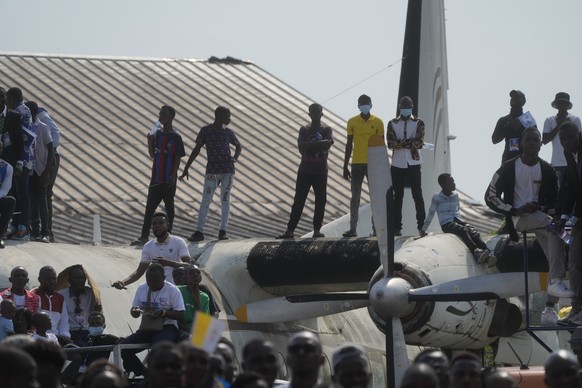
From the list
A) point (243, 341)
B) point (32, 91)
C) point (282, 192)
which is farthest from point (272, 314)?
point (32, 91)

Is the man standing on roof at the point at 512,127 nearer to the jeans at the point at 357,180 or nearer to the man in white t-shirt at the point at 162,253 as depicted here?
the jeans at the point at 357,180

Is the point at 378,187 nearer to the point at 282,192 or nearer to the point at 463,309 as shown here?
the point at 463,309

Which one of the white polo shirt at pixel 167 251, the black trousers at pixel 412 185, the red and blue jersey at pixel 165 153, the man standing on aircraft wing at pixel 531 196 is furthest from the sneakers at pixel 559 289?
the red and blue jersey at pixel 165 153

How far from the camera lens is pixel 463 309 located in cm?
1700

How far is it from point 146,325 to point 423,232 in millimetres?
5384

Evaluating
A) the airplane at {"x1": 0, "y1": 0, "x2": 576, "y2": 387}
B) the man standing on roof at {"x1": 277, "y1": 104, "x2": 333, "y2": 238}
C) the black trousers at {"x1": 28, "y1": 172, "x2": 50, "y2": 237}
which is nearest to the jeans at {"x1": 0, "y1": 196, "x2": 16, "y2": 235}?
the airplane at {"x1": 0, "y1": 0, "x2": 576, "y2": 387}

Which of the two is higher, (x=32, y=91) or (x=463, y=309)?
(x=32, y=91)

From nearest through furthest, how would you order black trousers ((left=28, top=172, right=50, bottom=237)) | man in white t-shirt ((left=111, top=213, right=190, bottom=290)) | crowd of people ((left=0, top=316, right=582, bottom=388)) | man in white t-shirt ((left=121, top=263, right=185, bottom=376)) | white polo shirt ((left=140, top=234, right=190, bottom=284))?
crowd of people ((left=0, top=316, right=582, bottom=388)), man in white t-shirt ((left=121, top=263, right=185, bottom=376)), man in white t-shirt ((left=111, top=213, right=190, bottom=290)), white polo shirt ((left=140, top=234, right=190, bottom=284)), black trousers ((left=28, top=172, right=50, bottom=237))

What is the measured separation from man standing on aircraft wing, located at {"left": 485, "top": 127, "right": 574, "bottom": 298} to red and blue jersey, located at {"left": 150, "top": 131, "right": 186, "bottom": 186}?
15.4 ft

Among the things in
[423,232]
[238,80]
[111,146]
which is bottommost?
[423,232]

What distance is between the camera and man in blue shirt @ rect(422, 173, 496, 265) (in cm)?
1733

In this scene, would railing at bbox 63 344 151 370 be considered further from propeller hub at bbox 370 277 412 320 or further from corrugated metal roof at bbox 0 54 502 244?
corrugated metal roof at bbox 0 54 502 244

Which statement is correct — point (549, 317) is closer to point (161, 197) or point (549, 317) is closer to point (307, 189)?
point (307, 189)

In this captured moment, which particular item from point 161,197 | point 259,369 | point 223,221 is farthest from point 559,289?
point 259,369
